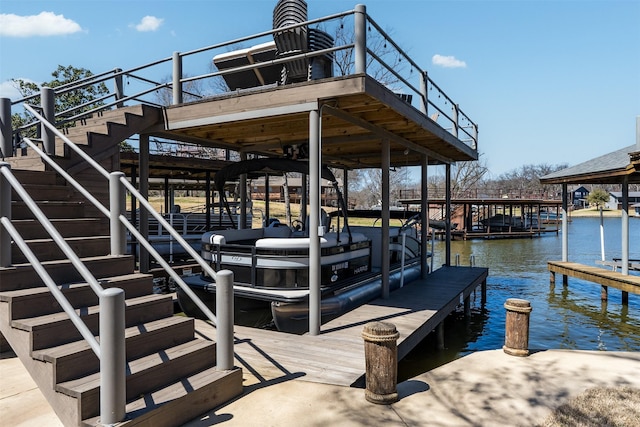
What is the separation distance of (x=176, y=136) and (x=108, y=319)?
18.5 feet

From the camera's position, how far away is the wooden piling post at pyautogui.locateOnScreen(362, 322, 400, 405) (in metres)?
3.70

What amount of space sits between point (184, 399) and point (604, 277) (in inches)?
466

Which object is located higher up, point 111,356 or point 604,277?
point 111,356

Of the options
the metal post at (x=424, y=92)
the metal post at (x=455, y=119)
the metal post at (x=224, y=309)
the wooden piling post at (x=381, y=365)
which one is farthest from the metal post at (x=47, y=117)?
the metal post at (x=455, y=119)

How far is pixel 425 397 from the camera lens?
3.89 m

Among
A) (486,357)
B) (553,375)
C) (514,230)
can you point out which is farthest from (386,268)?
(514,230)

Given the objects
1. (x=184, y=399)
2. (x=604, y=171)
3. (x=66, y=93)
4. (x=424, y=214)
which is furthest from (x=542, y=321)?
(x=66, y=93)

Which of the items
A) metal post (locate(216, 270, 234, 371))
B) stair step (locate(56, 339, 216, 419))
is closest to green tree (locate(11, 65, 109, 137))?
stair step (locate(56, 339, 216, 419))

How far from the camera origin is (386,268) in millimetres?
7199

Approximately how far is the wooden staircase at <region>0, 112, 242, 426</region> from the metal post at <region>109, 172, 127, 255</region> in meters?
0.15

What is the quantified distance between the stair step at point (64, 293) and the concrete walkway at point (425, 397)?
84 cm

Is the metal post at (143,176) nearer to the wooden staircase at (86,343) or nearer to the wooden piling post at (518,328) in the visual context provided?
the wooden staircase at (86,343)

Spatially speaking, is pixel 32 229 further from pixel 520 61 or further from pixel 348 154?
pixel 520 61

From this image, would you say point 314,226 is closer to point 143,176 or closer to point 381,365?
point 381,365
